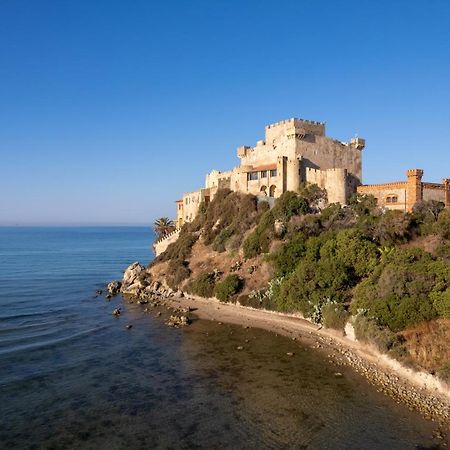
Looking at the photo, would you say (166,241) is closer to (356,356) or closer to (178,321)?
(178,321)

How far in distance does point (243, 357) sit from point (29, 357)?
1750cm

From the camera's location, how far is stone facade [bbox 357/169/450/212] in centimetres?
4741

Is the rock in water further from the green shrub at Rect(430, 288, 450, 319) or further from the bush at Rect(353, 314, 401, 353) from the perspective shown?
the green shrub at Rect(430, 288, 450, 319)

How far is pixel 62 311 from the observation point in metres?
49.6

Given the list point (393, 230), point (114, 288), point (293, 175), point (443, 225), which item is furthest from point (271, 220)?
point (114, 288)

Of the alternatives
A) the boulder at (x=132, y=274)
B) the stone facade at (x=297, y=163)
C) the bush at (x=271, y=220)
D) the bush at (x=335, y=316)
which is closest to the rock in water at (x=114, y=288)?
the boulder at (x=132, y=274)

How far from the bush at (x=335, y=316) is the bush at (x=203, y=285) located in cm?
1712

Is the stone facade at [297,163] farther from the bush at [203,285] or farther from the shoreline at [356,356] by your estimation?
the shoreline at [356,356]

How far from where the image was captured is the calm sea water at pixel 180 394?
21.1 m

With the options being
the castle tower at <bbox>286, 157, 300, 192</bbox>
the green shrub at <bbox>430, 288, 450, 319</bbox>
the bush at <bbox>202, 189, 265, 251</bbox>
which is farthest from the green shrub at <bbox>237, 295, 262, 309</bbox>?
the castle tower at <bbox>286, 157, 300, 192</bbox>

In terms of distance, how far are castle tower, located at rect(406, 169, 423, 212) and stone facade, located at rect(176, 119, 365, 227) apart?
8749 millimetres

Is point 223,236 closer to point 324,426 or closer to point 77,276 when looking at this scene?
point 77,276

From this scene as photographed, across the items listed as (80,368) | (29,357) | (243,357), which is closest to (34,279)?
(29,357)

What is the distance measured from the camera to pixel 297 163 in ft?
192
